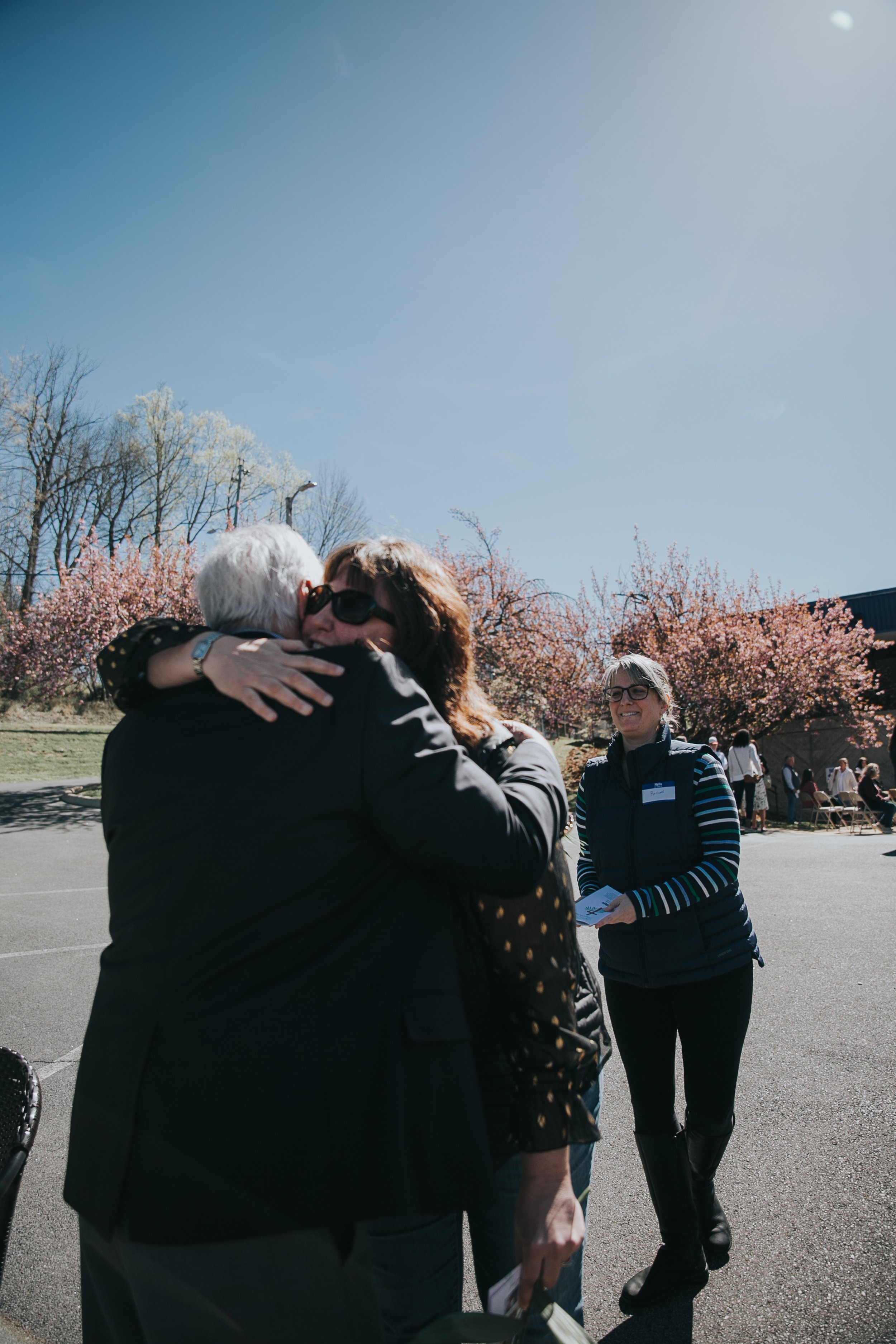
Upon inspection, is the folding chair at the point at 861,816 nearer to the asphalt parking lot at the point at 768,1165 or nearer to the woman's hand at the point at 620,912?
the asphalt parking lot at the point at 768,1165

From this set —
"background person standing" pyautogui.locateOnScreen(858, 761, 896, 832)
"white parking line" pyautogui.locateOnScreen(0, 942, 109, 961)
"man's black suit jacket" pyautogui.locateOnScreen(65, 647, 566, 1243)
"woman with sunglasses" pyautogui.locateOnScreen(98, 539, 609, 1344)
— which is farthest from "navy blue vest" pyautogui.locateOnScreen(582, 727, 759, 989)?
"background person standing" pyautogui.locateOnScreen(858, 761, 896, 832)

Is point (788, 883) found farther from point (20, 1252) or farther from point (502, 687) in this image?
point (502, 687)

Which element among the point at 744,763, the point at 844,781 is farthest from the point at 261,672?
the point at 844,781

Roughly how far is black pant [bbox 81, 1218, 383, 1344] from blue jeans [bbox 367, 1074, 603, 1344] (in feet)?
1.29

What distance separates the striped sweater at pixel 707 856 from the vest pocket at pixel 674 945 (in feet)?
0.12

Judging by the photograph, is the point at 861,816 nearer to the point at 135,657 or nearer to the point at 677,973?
the point at 677,973

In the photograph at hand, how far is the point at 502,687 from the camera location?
75.3 ft

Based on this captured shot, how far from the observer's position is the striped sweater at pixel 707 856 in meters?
2.67

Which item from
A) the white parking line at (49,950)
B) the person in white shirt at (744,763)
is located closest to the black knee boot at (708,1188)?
the white parking line at (49,950)

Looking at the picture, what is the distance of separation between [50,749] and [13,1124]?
28.0m

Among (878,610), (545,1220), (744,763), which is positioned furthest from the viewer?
(878,610)

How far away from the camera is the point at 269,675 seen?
1.18 meters

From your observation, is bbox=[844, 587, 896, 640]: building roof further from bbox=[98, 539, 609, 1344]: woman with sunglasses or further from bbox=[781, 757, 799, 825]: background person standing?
bbox=[98, 539, 609, 1344]: woman with sunglasses

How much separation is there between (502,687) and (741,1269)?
803 inches
